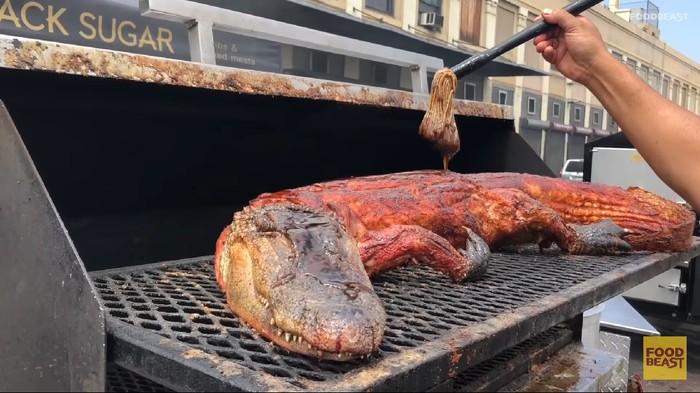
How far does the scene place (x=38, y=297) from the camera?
1.22 m

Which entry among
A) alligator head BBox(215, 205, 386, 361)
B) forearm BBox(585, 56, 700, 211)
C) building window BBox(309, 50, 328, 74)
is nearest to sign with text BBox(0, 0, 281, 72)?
alligator head BBox(215, 205, 386, 361)

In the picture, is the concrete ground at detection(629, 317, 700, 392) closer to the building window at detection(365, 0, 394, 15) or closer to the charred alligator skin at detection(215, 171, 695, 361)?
the charred alligator skin at detection(215, 171, 695, 361)

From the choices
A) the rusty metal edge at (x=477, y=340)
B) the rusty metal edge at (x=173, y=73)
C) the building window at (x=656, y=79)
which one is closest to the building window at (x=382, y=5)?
the rusty metal edge at (x=173, y=73)

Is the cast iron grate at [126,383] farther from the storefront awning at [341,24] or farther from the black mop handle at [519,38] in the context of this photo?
the storefront awning at [341,24]

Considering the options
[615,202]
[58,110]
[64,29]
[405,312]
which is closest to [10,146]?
[58,110]

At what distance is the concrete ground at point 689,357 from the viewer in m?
5.39

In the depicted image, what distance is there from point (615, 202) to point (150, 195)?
245 cm

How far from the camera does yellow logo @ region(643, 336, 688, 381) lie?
182 inches

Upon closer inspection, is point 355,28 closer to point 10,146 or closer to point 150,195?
point 150,195

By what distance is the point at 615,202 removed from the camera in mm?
3174

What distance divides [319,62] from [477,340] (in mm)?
11608

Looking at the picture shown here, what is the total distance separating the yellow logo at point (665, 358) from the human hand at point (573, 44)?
2.86 metres

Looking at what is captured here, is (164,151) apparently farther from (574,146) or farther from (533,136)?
(574,146)

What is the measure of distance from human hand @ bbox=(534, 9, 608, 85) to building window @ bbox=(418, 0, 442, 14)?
14.0 metres
